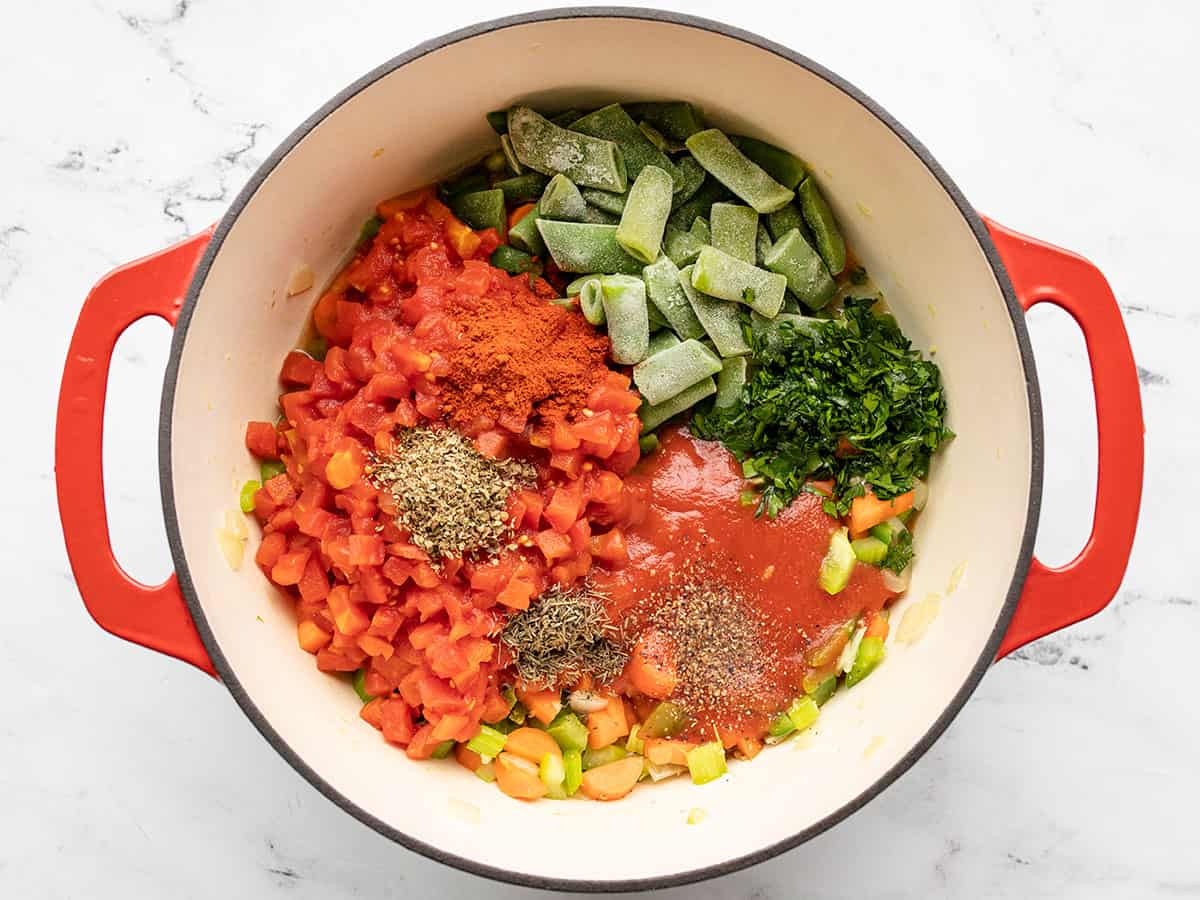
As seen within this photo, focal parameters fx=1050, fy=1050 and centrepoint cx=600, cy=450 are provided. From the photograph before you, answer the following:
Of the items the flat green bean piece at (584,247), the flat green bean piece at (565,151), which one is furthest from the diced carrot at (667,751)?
the flat green bean piece at (565,151)

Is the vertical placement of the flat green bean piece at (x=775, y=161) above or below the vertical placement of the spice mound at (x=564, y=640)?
above

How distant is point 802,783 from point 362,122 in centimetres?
198

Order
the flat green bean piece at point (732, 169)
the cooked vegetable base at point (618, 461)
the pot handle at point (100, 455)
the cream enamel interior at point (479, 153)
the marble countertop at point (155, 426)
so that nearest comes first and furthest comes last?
the pot handle at point (100, 455), the cream enamel interior at point (479, 153), the cooked vegetable base at point (618, 461), the flat green bean piece at point (732, 169), the marble countertop at point (155, 426)

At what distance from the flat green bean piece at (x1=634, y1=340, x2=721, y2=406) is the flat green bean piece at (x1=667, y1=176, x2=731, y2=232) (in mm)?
349

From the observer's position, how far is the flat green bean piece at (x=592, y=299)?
2.66 m

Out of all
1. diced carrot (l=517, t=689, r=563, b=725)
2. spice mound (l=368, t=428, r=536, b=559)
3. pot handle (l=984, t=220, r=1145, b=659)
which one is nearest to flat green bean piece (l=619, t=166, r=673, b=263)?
spice mound (l=368, t=428, r=536, b=559)

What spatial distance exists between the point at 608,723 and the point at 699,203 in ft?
4.60

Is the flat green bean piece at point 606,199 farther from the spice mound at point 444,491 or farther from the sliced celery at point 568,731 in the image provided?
the sliced celery at point 568,731

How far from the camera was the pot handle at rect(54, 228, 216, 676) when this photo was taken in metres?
2.29

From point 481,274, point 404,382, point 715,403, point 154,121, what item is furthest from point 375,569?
point 154,121

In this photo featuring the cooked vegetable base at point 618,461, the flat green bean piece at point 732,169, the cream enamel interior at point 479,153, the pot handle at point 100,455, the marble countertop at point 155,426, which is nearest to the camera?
the pot handle at point 100,455

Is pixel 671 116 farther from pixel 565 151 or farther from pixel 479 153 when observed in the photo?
pixel 479 153

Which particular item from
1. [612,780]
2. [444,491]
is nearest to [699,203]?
[444,491]

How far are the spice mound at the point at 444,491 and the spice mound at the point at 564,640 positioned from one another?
22 cm
